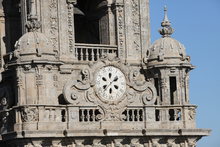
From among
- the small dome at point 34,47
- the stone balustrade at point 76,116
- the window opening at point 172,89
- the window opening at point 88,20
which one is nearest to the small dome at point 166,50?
the window opening at point 172,89

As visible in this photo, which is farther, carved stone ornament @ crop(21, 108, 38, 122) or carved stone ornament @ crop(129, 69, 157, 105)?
carved stone ornament @ crop(129, 69, 157, 105)

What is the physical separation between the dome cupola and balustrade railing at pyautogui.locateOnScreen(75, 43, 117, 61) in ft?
5.97

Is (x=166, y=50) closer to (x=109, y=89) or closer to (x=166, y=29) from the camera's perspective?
(x=166, y=29)

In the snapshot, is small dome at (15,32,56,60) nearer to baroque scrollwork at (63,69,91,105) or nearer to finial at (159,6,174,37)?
baroque scrollwork at (63,69,91,105)

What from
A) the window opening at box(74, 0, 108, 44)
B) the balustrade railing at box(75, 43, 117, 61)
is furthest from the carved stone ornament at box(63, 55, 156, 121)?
the window opening at box(74, 0, 108, 44)

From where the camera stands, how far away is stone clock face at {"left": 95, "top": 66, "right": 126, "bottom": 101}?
45.5 m

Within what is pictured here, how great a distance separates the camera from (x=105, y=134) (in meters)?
44.9

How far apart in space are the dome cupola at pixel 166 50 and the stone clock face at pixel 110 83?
1786 mm

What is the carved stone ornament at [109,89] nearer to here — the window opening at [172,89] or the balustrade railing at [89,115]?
the balustrade railing at [89,115]

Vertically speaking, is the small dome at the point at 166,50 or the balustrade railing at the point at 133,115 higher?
the small dome at the point at 166,50

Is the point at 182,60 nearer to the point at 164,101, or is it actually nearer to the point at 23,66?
the point at 164,101

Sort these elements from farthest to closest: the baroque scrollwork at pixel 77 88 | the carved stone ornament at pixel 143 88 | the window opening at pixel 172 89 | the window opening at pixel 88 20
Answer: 1. the window opening at pixel 88 20
2. the window opening at pixel 172 89
3. the carved stone ornament at pixel 143 88
4. the baroque scrollwork at pixel 77 88

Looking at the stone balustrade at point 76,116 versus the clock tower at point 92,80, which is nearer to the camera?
the stone balustrade at point 76,116

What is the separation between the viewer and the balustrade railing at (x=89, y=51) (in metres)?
46.7
